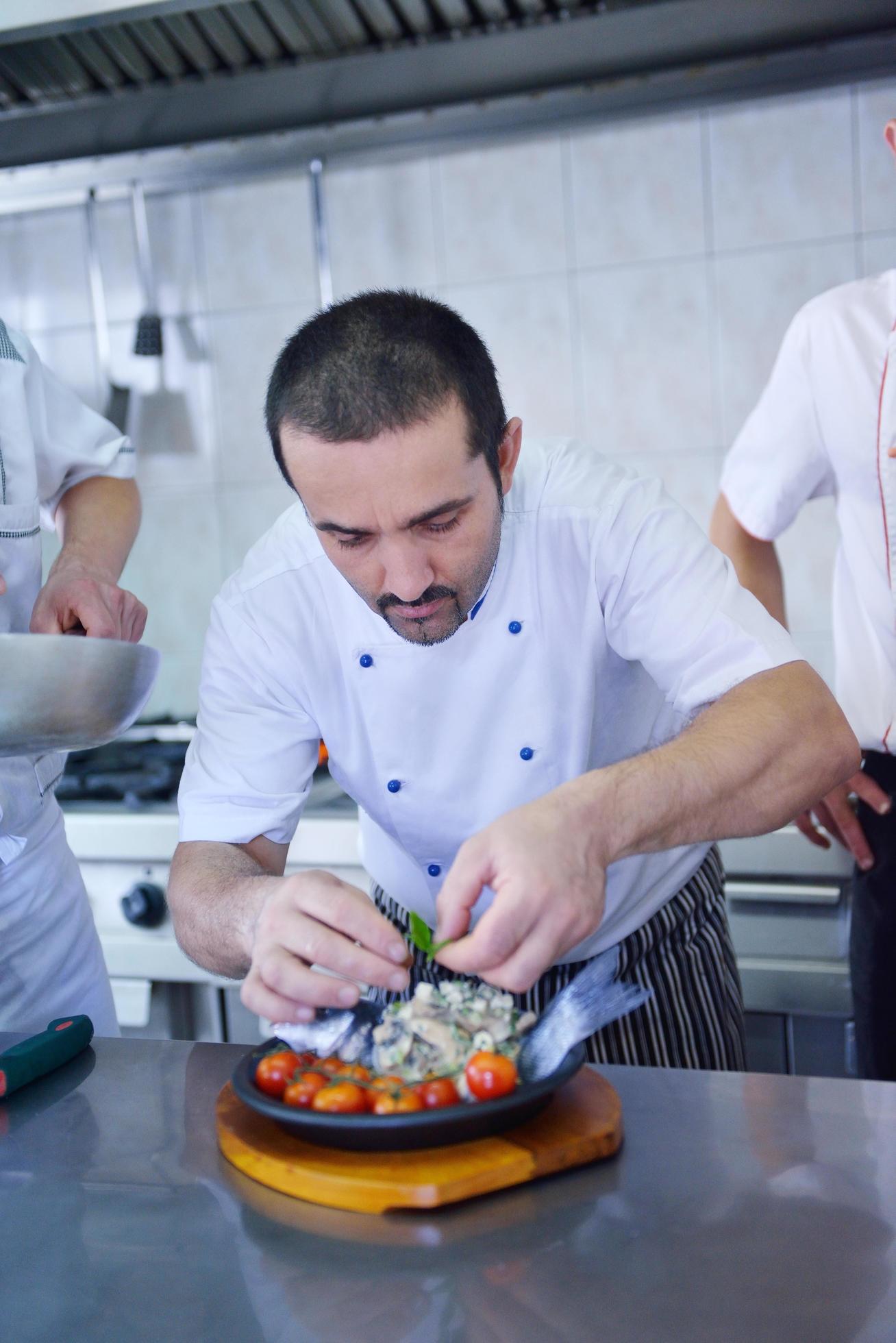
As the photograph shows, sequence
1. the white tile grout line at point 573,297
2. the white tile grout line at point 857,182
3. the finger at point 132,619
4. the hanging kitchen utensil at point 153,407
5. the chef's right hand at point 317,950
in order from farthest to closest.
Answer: the hanging kitchen utensil at point 153,407 < the white tile grout line at point 573,297 < the white tile grout line at point 857,182 < the finger at point 132,619 < the chef's right hand at point 317,950

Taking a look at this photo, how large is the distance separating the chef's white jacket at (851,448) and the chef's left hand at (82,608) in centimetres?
87

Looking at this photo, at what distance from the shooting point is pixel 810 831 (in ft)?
5.65

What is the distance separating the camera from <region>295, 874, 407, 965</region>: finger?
930 mm

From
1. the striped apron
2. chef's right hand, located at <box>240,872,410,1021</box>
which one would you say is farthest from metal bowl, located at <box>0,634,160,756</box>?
the striped apron

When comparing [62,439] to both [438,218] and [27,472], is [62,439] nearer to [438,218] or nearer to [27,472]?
[27,472]

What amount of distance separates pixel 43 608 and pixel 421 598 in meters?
0.38

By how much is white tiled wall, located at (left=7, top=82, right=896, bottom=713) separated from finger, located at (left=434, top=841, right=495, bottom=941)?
5.29 feet

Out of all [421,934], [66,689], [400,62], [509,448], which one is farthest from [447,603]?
[400,62]

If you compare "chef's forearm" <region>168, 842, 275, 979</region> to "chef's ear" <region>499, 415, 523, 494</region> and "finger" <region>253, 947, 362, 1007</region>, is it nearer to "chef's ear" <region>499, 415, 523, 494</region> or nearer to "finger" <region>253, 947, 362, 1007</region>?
"finger" <region>253, 947, 362, 1007</region>

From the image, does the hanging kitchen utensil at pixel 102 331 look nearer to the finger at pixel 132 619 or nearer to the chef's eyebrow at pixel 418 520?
the finger at pixel 132 619

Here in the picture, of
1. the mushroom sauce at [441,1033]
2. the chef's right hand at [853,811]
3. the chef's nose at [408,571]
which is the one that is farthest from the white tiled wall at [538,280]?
the mushroom sauce at [441,1033]

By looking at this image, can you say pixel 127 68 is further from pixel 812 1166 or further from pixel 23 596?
pixel 812 1166

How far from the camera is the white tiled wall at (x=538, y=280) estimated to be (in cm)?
230

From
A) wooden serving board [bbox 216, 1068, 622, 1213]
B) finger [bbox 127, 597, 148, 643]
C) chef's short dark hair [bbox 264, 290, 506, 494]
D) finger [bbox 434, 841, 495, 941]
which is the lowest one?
wooden serving board [bbox 216, 1068, 622, 1213]
